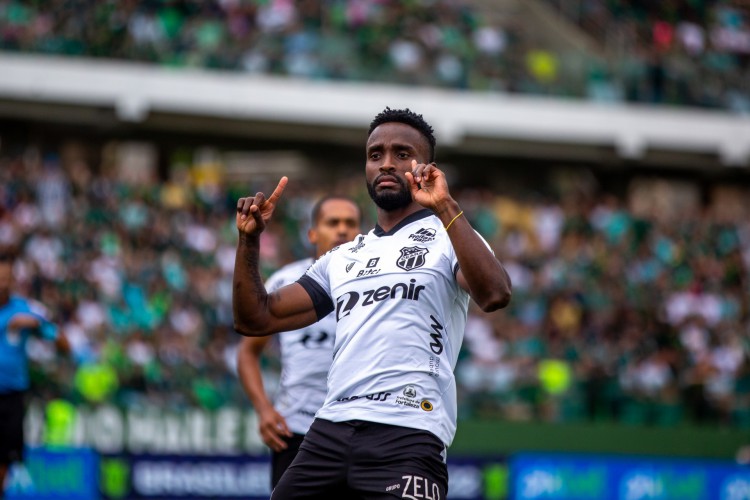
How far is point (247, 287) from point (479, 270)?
110 cm

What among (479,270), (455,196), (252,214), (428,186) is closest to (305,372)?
(252,214)

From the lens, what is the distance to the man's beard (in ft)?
17.3

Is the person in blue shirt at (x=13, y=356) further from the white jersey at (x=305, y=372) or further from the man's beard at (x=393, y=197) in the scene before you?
the man's beard at (x=393, y=197)

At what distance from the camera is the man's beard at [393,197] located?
5285 mm

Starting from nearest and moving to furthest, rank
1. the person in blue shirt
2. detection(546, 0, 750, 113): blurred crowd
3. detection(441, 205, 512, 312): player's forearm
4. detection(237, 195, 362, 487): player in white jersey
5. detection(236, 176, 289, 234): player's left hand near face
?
detection(441, 205, 512, 312): player's forearm < detection(236, 176, 289, 234): player's left hand near face < detection(237, 195, 362, 487): player in white jersey < the person in blue shirt < detection(546, 0, 750, 113): blurred crowd

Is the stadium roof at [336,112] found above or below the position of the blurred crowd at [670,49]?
below

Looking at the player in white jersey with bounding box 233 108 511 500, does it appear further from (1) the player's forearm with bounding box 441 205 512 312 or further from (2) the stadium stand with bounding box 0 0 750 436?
(2) the stadium stand with bounding box 0 0 750 436

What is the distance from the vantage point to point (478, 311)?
62.1 feet

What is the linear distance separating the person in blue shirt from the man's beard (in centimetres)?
550

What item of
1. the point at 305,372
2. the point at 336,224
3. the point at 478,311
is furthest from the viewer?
the point at 478,311

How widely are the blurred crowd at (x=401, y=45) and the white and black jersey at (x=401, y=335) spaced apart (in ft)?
59.1

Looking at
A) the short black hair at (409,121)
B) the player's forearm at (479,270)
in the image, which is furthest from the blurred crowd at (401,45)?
the player's forearm at (479,270)

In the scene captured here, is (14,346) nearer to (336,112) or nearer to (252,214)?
(252,214)

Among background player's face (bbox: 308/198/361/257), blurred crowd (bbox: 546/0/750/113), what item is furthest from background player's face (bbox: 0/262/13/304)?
blurred crowd (bbox: 546/0/750/113)
